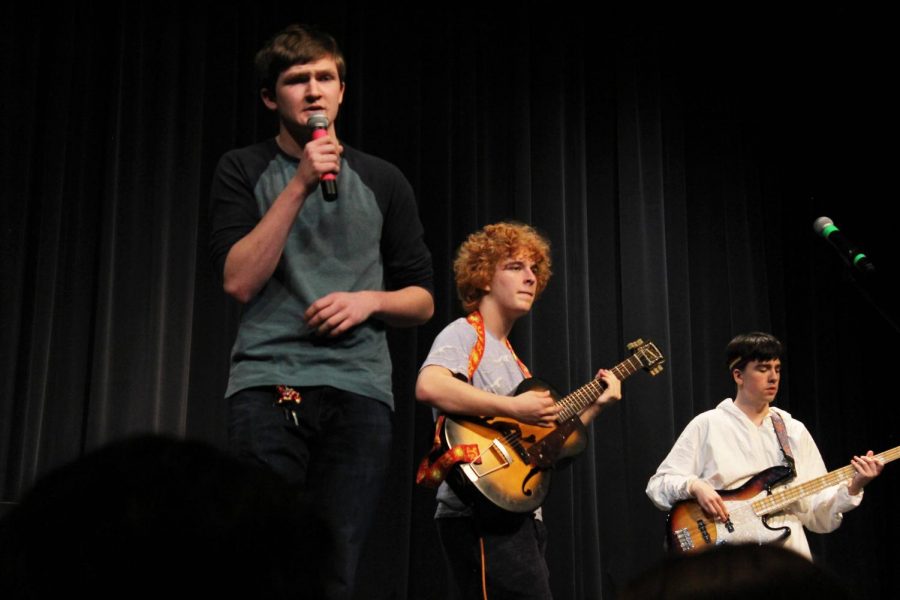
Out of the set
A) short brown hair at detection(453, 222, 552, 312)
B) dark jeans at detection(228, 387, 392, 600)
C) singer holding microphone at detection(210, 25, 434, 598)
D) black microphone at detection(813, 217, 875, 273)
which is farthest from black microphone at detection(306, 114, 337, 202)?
black microphone at detection(813, 217, 875, 273)

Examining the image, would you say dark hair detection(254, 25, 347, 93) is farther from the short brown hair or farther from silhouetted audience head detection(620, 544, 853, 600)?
→ silhouetted audience head detection(620, 544, 853, 600)

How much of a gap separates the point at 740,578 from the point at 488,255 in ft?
8.79

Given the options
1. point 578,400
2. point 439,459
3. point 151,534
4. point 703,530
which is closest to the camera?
point 151,534

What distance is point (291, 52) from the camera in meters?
2.05

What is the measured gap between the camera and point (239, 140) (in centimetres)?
424

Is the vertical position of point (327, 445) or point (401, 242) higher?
point (401, 242)

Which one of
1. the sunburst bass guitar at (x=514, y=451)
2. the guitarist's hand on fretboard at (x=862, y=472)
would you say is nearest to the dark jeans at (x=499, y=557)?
the sunburst bass guitar at (x=514, y=451)

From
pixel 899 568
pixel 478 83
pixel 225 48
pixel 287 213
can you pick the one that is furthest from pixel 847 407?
pixel 287 213

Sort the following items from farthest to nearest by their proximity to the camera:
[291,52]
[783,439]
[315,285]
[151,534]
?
[783,439], [291,52], [315,285], [151,534]

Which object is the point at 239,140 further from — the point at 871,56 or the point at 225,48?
the point at 871,56

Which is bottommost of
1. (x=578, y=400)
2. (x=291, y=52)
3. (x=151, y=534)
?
(x=151, y=534)

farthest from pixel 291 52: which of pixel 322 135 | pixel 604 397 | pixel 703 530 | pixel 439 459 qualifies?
pixel 703 530

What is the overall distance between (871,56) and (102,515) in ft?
18.1

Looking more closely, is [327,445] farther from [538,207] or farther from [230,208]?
[538,207]
